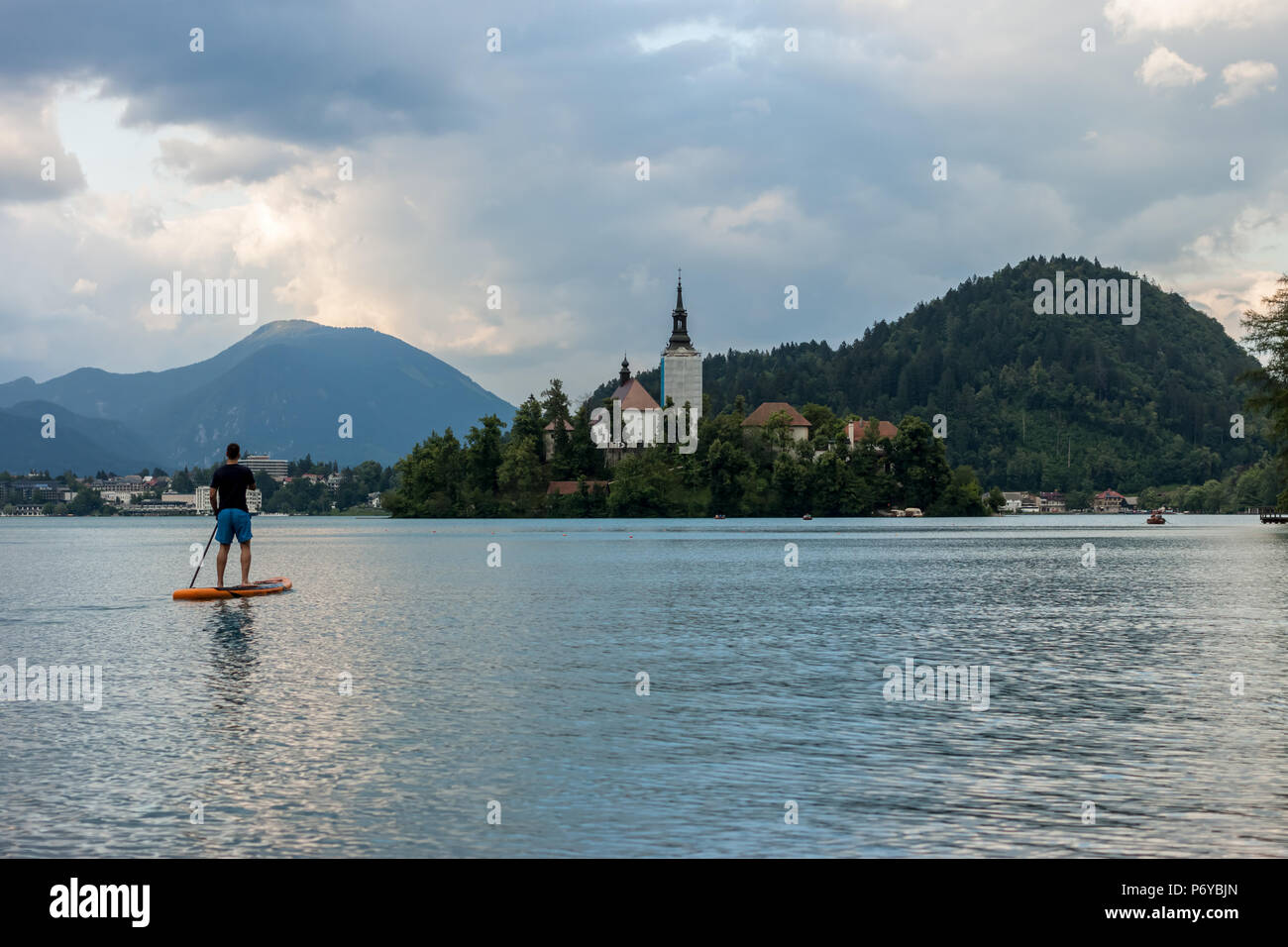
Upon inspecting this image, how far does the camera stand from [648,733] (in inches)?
667

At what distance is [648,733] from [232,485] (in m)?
21.8

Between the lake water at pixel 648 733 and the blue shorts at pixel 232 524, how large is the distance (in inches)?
96.7

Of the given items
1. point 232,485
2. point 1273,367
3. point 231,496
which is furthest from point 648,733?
point 1273,367

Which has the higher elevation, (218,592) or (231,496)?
(231,496)

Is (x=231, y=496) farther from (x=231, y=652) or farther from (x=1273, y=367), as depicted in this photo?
(x=1273, y=367)

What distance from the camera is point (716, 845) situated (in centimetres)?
1109

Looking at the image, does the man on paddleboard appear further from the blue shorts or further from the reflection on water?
the reflection on water

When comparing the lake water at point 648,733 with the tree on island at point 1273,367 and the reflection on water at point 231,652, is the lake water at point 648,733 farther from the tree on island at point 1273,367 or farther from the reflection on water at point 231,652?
the tree on island at point 1273,367

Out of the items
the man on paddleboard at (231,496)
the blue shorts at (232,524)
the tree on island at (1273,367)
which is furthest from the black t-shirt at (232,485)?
the tree on island at (1273,367)

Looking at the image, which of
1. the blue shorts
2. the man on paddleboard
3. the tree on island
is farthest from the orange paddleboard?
the tree on island

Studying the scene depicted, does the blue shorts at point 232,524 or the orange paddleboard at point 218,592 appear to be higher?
the blue shorts at point 232,524

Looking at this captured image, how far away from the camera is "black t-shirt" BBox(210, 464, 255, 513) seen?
3444 cm

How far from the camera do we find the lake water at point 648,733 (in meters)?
11.6
